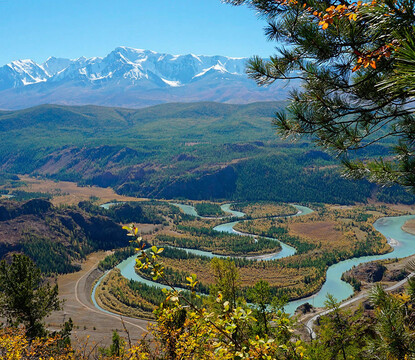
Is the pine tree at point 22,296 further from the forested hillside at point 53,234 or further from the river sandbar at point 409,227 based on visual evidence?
the river sandbar at point 409,227

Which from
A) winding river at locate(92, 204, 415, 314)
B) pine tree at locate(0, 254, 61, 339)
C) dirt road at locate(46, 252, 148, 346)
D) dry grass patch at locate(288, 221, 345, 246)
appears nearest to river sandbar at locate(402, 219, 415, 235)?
winding river at locate(92, 204, 415, 314)

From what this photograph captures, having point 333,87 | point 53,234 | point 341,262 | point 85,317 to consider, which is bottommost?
point 341,262

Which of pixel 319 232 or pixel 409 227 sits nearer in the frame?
pixel 319 232

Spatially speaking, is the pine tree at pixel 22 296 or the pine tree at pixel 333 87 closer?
the pine tree at pixel 333 87

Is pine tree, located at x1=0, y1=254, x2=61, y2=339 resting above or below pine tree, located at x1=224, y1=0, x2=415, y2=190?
below

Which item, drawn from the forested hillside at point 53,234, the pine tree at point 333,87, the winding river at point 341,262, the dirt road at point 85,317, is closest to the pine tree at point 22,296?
the dirt road at point 85,317

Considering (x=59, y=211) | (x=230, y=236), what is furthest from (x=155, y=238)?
(x=59, y=211)

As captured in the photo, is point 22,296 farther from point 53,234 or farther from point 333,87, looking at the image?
point 53,234

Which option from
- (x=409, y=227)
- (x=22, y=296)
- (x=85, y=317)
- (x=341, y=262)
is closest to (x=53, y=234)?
(x=85, y=317)

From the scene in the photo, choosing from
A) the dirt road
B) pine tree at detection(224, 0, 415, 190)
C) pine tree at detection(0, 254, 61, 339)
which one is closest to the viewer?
pine tree at detection(224, 0, 415, 190)

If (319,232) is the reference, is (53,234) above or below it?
above

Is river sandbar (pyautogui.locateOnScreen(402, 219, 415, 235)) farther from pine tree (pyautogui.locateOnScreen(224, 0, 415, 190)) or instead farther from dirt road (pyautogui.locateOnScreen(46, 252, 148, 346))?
pine tree (pyautogui.locateOnScreen(224, 0, 415, 190))
